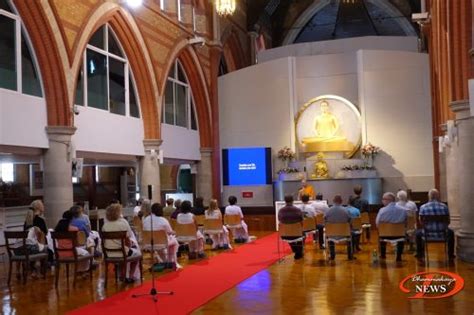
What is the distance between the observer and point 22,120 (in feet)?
46.7

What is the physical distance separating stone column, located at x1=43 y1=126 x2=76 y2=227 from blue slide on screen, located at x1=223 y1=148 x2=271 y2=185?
28.2ft

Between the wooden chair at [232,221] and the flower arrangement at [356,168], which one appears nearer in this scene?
the wooden chair at [232,221]

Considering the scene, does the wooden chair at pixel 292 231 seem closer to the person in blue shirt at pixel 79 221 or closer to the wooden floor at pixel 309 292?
the wooden floor at pixel 309 292

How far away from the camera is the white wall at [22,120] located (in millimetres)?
13672

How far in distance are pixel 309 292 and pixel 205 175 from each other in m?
16.4

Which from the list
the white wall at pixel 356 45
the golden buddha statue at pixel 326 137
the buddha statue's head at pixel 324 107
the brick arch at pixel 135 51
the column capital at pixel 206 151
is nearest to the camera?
the brick arch at pixel 135 51

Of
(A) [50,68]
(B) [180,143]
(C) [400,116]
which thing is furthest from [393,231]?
(B) [180,143]

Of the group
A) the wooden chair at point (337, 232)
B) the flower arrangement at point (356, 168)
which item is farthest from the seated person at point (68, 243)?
the flower arrangement at point (356, 168)

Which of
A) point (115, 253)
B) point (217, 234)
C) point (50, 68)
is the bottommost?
point (217, 234)

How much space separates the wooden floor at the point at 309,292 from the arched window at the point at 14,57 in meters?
4.90

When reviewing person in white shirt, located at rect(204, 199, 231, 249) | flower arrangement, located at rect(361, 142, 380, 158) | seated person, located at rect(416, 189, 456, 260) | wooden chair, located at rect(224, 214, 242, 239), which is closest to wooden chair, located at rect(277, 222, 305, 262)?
seated person, located at rect(416, 189, 456, 260)

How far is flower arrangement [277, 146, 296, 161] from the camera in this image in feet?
76.9

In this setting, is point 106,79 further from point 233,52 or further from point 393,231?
point 233,52

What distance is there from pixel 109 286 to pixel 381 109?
15.8 meters
